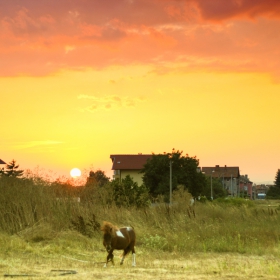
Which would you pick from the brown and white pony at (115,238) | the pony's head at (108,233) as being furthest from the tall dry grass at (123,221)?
the pony's head at (108,233)

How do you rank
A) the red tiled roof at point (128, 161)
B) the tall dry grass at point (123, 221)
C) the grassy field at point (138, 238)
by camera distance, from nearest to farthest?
the grassy field at point (138, 238)
the tall dry grass at point (123, 221)
the red tiled roof at point (128, 161)

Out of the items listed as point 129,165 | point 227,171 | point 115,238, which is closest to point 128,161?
point 129,165

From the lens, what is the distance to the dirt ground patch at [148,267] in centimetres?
1180

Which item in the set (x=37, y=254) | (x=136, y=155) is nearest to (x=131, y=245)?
(x=37, y=254)

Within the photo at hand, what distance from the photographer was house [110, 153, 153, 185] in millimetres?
113875

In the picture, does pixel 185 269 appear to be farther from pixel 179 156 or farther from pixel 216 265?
pixel 179 156

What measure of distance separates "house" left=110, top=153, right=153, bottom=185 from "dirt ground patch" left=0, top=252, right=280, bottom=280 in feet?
320

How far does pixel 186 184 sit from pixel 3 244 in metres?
62.2

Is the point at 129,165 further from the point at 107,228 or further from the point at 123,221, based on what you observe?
the point at 107,228

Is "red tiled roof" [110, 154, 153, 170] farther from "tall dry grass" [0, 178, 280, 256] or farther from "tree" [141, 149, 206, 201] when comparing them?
"tall dry grass" [0, 178, 280, 256]

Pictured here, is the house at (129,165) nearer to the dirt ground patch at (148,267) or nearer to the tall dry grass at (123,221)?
the tall dry grass at (123,221)

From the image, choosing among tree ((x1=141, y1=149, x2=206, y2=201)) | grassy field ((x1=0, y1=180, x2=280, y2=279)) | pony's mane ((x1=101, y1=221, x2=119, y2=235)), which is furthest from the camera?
tree ((x1=141, y1=149, x2=206, y2=201))

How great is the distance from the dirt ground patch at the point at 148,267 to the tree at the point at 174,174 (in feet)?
203

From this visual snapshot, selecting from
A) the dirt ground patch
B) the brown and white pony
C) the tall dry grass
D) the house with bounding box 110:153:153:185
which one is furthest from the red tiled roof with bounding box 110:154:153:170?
the brown and white pony
